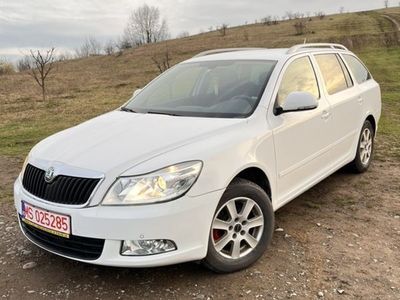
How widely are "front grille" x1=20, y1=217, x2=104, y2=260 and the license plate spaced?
0.04 meters

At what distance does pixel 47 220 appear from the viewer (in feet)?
10.1

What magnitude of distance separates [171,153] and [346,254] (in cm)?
167

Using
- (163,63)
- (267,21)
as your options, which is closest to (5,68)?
(163,63)

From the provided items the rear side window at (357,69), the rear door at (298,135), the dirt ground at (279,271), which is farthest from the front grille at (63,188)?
the rear side window at (357,69)

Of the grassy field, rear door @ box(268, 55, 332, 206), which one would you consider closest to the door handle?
rear door @ box(268, 55, 332, 206)

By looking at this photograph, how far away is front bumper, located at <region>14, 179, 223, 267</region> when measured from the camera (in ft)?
9.18

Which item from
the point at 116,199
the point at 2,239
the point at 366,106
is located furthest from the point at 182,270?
the point at 366,106

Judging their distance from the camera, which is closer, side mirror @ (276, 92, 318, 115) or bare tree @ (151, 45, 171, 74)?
side mirror @ (276, 92, 318, 115)

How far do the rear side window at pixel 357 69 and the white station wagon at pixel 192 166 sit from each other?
0.92 m

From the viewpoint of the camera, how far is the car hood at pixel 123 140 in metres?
3.03

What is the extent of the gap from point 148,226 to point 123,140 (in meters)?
0.80

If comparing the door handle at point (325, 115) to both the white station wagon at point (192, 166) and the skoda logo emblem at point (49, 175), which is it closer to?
the white station wagon at point (192, 166)

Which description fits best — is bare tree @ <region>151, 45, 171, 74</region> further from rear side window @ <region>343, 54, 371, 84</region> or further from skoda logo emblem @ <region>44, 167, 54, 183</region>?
skoda logo emblem @ <region>44, 167, 54, 183</region>

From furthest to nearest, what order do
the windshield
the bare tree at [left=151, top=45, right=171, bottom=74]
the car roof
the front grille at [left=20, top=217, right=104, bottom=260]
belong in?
the bare tree at [left=151, top=45, right=171, bottom=74] < the car roof < the windshield < the front grille at [left=20, top=217, right=104, bottom=260]
